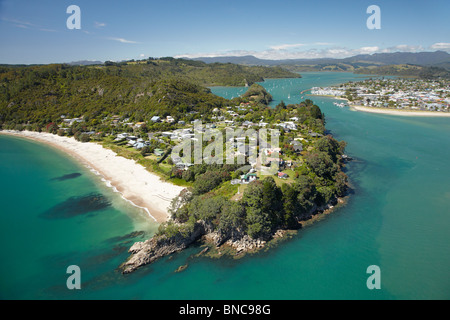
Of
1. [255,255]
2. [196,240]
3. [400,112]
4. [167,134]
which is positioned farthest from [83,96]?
[400,112]

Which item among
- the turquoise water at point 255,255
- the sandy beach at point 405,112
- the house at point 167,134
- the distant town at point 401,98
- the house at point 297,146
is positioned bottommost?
the turquoise water at point 255,255

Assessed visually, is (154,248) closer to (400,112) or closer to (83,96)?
(83,96)

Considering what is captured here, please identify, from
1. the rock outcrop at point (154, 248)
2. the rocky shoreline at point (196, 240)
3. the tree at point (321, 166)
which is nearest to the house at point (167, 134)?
the tree at point (321, 166)

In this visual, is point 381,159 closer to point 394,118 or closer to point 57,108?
point 394,118

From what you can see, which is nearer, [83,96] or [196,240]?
[196,240]

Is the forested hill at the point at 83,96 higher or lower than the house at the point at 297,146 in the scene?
higher

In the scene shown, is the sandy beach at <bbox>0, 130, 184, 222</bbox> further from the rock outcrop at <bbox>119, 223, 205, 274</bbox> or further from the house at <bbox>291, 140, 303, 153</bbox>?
the house at <bbox>291, 140, 303, 153</bbox>

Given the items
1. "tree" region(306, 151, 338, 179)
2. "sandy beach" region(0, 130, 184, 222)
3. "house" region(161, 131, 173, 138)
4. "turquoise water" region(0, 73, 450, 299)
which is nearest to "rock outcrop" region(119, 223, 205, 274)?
"turquoise water" region(0, 73, 450, 299)

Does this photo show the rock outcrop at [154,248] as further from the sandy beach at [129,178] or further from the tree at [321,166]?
the tree at [321,166]
